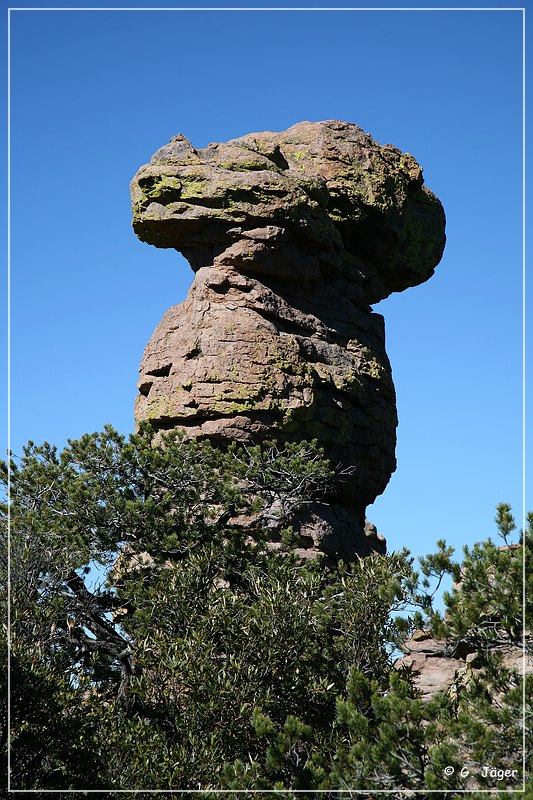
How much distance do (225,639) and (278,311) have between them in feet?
31.3

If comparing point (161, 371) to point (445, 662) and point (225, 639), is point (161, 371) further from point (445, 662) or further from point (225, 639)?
point (445, 662)

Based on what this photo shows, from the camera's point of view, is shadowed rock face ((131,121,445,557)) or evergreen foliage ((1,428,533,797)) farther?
shadowed rock face ((131,121,445,557))

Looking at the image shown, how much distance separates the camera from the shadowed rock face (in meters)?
26.0

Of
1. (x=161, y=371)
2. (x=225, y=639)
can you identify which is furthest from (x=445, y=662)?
(x=161, y=371)

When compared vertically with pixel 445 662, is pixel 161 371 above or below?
above

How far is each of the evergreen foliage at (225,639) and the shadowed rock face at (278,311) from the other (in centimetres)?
127

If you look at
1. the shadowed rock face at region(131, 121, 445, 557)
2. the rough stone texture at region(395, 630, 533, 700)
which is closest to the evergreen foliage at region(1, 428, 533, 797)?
the rough stone texture at region(395, 630, 533, 700)

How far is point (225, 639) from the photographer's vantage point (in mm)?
20188

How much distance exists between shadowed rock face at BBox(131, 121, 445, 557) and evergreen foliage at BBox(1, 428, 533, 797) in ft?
4.18

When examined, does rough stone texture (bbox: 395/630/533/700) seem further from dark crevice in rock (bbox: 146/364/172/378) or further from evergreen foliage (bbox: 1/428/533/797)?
dark crevice in rock (bbox: 146/364/172/378)

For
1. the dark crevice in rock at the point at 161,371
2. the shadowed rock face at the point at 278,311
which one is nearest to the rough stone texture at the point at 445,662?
the shadowed rock face at the point at 278,311

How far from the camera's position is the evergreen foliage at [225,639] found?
16.0 m

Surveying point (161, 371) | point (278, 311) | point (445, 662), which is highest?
point (278, 311)

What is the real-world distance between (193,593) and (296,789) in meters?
5.19
